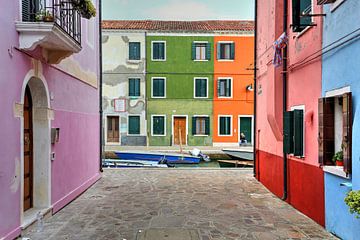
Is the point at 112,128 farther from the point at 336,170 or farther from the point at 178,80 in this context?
the point at 336,170

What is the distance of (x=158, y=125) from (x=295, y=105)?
67.1ft

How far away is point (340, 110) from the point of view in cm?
585

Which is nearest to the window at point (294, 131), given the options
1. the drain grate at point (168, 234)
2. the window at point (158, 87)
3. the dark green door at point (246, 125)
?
the drain grate at point (168, 234)

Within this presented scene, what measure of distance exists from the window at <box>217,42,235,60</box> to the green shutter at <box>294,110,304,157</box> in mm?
21157

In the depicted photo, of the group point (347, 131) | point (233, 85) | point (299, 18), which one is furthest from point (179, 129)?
point (347, 131)

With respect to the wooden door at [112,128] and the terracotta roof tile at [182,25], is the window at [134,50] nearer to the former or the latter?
the terracotta roof tile at [182,25]

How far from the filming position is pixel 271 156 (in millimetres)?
9836

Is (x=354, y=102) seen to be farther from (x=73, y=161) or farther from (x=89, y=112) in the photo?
(x=89, y=112)

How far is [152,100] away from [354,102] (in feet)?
76.6

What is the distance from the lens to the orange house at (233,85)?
27.8 meters

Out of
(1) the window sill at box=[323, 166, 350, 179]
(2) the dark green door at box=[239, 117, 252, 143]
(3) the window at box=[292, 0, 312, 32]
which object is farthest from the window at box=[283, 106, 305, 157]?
(2) the dark green door at box=[239, 117, 252, 143]

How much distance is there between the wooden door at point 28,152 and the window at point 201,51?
2193cm

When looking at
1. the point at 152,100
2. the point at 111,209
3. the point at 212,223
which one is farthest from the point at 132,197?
the point at 152,100

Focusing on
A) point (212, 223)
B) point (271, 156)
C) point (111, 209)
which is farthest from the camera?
point (271, 156)
